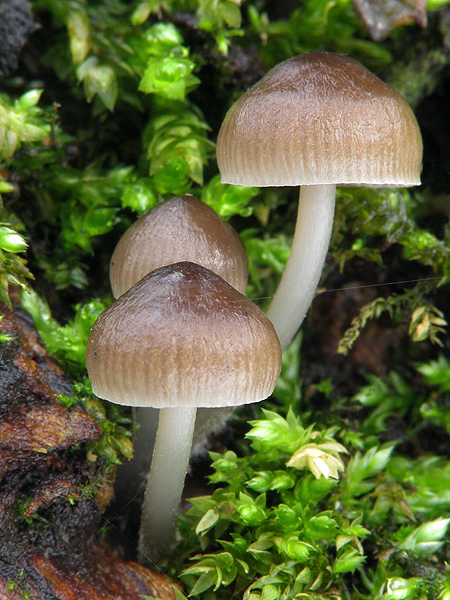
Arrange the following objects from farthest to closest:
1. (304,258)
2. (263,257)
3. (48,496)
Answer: (263,257)
(304,258)
(48,496)

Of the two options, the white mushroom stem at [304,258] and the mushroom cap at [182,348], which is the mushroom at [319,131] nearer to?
the white mushroom stem at [304,258]

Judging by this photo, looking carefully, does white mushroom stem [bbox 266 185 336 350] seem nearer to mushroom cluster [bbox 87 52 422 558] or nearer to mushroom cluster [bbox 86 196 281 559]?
mushroom cluster [bbox 87 52 422 558]

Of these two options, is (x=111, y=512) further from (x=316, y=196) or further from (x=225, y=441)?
(x=316, y=196)

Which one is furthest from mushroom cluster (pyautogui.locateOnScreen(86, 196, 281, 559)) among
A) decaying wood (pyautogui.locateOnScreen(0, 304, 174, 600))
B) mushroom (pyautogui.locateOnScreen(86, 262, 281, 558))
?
decaying wood (pyautogui.locateOnScreen(0, 304, 174, 600))

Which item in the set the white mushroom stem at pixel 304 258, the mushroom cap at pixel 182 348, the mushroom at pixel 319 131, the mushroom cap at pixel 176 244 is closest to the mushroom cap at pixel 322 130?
the mushroom at pixel 319 131

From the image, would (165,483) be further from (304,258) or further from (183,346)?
(304,258)

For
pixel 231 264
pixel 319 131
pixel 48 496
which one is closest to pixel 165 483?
pixel 48 496
